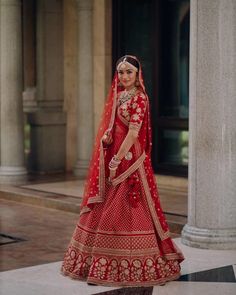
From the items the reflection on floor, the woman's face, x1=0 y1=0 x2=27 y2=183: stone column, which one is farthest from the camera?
x1=0 y1=0 x2=27 y2=183: stone column

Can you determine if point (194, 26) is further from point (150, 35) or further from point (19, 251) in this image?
point (150, 35)

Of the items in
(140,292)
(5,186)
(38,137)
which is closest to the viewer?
(140,292)

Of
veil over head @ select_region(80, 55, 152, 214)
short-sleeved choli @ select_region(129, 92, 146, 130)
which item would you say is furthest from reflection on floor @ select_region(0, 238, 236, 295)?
short-sleeved choli @ select_region(129, 92, 146, 130)

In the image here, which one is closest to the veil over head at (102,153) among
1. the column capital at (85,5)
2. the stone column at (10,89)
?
the stone column at (10,89)

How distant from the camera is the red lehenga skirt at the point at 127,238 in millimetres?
6758

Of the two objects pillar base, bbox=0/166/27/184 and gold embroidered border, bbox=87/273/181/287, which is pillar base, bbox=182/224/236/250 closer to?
gold embroidered border, bbox=87/273/181/287

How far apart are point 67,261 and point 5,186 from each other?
5.43m

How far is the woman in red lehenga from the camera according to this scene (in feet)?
22.2

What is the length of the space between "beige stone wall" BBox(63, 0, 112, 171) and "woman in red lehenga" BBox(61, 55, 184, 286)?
627 cm

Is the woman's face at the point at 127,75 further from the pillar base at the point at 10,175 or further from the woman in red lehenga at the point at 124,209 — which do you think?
the pillar base at the point at 10,175

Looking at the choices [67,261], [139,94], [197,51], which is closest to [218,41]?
[197,51]

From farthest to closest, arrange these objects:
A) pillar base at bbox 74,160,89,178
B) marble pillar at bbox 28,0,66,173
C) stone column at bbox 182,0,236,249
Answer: marble pillar at bbox 28,0,66,173 < pillar base at bbox 74,160,89,178 < stone column at bbox 182,0,236,249

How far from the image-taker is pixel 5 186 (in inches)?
488

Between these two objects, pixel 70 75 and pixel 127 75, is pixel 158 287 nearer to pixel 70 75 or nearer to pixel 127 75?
pixel 127 75
